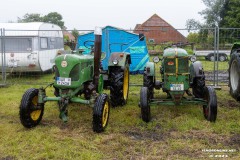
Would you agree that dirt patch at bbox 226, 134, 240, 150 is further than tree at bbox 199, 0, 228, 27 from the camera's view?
No

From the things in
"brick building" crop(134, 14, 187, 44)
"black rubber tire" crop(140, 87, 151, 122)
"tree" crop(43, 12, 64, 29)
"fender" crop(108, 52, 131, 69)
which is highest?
"tree" crop(43, 12, 64, 29)

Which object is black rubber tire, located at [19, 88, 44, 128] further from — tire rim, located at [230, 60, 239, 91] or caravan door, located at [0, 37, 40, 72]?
caravan door, located at [0, 37, 40, 72]

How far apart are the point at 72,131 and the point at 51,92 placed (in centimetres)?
382

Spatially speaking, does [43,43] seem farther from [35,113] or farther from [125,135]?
[125,135]

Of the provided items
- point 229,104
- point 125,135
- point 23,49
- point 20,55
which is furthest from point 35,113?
point 23,49

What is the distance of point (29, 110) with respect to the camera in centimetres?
487

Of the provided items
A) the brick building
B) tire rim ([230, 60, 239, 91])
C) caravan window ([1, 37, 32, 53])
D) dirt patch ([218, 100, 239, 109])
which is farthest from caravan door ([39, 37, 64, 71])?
tire rim ([230, 60, 239, 91])

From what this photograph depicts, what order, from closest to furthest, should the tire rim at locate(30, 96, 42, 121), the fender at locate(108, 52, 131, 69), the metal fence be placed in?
the tire rim at locate(30, 96, 42, 121) → the fender at locate(108, 52, 131, 69) → the metal fence

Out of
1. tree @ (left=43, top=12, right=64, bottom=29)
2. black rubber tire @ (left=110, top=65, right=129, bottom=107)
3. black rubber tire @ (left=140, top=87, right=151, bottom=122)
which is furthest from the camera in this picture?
tree @ (left=43, top=12, right=64, bottom=29)

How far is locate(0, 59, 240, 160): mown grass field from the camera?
3.97 meters

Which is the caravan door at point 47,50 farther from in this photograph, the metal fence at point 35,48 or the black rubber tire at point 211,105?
the black rubber tire at point 211,105

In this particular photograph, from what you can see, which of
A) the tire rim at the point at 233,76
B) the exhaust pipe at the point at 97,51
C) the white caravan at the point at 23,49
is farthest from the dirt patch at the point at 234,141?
the white caravan at the point at 23,49

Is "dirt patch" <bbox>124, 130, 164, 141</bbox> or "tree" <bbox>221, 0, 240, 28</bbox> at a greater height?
"tree" <bbox>221, 0, 240, 28</bbox>

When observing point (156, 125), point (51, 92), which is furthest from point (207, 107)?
point (51, 92)
